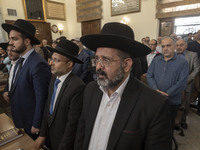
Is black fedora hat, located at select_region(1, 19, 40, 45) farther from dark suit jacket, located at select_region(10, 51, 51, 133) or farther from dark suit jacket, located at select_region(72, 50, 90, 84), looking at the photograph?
dark suit jacket, located at select_region(72, 50, 90, 84)

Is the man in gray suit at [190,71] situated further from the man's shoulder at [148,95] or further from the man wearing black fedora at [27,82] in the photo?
the man wearing black fedora at [27,82]

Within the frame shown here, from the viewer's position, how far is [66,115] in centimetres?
142

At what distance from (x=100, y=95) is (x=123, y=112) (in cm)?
29

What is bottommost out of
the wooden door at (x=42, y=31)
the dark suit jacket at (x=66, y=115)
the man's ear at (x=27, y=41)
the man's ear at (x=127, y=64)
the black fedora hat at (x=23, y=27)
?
the dark suit jacket at (x=66, y=115)

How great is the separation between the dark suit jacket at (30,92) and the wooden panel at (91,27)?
805 cm

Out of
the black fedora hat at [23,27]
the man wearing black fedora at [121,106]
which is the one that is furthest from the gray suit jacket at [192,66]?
the black fedora hat at [23,27]

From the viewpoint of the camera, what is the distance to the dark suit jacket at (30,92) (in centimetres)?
165

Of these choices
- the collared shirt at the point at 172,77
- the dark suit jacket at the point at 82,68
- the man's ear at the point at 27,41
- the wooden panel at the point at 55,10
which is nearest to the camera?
the man's ear at the point at 27,41

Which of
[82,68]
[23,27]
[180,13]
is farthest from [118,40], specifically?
[180,13]

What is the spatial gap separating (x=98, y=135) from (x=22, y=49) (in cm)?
154

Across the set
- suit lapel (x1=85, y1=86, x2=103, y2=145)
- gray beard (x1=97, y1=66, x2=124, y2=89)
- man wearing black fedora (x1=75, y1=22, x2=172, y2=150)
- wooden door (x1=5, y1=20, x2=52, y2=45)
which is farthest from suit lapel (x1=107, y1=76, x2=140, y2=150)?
wooden door (x1=5, y1=20, x2=52, y2=45)

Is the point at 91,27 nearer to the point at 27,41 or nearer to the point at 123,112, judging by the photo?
the point at 27,41

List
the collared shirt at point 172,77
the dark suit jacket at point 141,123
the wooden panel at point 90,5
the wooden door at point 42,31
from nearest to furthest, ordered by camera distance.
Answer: the dark suit jacket at point 141,123
the collared shirt at point 172,77
the wooden panel at point 90,5
the wooden door at point 42,31

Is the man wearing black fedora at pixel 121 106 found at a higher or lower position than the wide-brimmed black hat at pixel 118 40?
lower
